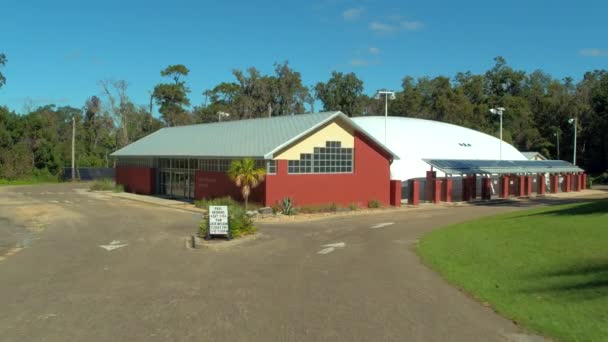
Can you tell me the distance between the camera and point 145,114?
80875mm

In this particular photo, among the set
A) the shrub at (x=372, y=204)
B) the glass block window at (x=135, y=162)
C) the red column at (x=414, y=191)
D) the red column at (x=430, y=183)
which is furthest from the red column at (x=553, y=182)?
the glass block window at (x=135, y=162)

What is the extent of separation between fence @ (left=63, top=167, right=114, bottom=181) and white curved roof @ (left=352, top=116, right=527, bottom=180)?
112ft

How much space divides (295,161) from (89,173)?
44691 millimetres

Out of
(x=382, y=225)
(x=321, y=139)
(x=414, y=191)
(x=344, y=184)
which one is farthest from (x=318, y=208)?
(x=414, y=191)

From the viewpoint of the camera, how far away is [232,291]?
1024 cm

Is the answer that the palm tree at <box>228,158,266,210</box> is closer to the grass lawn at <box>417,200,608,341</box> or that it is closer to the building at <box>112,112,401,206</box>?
the building at <box>112,112,401,206</box>

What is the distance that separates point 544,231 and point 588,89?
80.0m

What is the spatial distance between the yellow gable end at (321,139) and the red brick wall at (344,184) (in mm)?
477

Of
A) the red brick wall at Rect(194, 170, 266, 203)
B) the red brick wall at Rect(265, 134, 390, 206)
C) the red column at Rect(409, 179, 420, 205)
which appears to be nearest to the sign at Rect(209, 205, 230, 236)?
the red brick wall at Rect(265, 134, 390, 206)

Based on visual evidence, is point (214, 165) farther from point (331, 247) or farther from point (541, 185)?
point (541, 185)

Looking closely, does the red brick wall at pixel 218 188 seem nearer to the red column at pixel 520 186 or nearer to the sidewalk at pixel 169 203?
the sidewalk at pixel 169 203

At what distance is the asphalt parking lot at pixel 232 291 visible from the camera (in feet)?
25.0

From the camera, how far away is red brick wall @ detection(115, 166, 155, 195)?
41.9m

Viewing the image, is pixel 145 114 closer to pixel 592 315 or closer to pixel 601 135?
pixel 601 135
